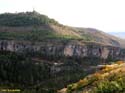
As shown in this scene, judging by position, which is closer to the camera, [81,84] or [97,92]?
[97,92]

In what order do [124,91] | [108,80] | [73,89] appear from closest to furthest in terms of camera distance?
[124,91] < [108,80] < [73,89]

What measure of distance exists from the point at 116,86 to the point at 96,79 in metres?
6.63

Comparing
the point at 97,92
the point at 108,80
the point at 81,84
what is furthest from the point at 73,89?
the point at 97,92

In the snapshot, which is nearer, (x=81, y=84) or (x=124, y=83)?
(x=124, y=83)

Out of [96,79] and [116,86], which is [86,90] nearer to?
[96,79]

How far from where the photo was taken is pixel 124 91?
116 ft

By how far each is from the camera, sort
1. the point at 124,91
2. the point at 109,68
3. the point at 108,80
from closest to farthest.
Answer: the point at 124,91
the point at 108,80
the point at 109,68

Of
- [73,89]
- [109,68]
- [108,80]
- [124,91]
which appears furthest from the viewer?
[109,68]

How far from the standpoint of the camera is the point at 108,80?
132ft

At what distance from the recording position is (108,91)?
117 feet

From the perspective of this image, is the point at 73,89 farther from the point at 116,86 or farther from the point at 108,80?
the point at 116,86

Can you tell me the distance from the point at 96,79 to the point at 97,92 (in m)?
6.69

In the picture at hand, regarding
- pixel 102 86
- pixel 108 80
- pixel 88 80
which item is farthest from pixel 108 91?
pixel 88 80

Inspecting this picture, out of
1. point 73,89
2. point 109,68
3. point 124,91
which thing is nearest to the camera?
point 124,91
